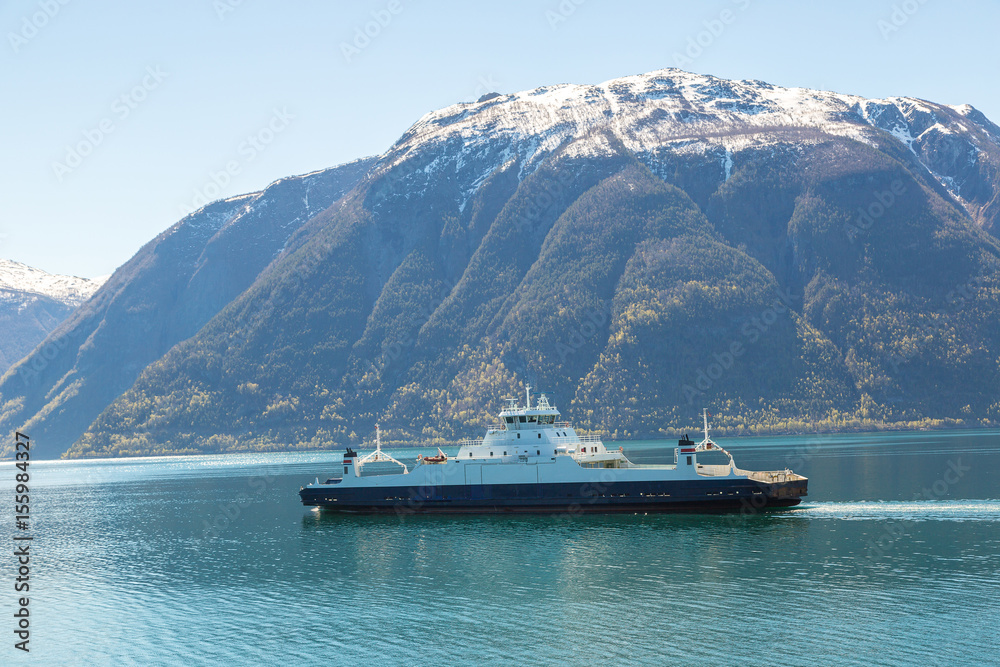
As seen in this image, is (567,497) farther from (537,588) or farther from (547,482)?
(537,588)

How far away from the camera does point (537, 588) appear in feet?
190

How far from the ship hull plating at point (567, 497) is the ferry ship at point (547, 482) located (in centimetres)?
9

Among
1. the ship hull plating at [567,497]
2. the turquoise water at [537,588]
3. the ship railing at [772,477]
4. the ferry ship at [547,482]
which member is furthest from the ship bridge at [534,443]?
the ship railing at [772,477]

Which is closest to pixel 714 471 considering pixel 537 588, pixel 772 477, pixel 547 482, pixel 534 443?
pixel 772 477

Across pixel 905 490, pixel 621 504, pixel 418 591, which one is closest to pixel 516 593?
pixel 418 591

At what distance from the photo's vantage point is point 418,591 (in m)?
58.7

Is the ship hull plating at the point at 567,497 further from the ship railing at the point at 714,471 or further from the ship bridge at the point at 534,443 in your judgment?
the ship bridge at the point at 534,443

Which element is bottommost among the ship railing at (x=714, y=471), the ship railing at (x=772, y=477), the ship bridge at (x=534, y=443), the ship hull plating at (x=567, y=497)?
the ship hull plating at (x=567, y=497)

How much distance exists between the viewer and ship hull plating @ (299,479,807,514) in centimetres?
8456

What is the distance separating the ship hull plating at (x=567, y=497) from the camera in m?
84.6

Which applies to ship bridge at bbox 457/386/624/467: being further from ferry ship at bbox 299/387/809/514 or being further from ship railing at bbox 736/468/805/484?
ship railing at bbox 736/468/805/484

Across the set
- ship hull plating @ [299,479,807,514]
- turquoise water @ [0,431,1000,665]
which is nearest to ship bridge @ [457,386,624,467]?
ship hull plating @ [299,479,807,514]

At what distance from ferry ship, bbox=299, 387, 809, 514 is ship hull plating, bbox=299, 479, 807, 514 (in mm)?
92

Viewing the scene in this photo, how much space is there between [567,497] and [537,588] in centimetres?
3071
